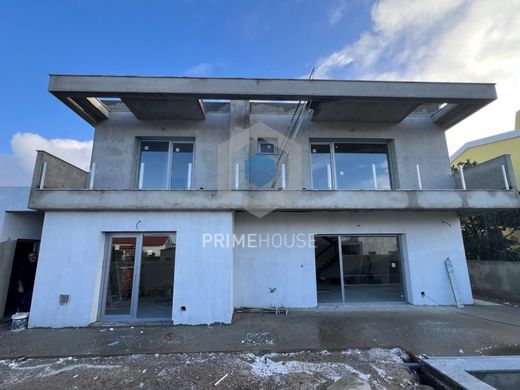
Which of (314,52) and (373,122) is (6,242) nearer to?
(314,52)

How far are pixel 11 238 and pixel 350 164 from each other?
34.5 feet

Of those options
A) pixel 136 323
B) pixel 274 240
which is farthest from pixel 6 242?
pixel 274 240

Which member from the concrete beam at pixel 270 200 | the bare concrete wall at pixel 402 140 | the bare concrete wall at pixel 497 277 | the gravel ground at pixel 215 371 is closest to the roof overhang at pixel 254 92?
the bare concrete wall at pixel 402 140

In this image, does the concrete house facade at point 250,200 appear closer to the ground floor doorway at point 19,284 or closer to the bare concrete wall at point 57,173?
the bare concrete wall at point 57,173

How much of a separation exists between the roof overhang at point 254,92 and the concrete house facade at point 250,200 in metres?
0.04

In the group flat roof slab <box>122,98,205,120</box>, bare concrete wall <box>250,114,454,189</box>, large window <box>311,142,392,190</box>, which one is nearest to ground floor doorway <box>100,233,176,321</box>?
flat roof slab <box>122,98,205,120</box>

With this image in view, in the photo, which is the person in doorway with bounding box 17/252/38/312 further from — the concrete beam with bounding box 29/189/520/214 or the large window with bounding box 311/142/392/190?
the large window with bounding box 311/142/392/190

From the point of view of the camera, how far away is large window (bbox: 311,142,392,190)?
834 cm

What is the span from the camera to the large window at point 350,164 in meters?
8.34

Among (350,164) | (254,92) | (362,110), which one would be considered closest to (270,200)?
(254,92)

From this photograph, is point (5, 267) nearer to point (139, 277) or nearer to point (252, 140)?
point (139, 277)

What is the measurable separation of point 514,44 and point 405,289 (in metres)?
8.18

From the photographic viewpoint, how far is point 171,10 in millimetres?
8172

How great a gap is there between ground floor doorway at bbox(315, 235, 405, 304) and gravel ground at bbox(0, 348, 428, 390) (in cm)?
336
